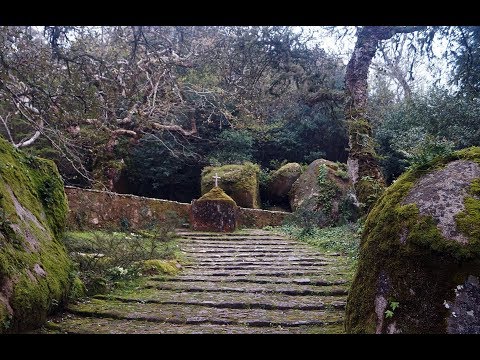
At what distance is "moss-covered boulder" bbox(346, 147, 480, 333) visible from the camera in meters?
3.08

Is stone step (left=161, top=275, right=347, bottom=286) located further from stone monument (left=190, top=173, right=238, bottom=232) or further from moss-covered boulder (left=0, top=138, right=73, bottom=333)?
stone monument (left=190, top=173, right=238, bottom=232)

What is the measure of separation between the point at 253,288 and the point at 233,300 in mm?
760

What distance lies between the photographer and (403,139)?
14719 millimetres

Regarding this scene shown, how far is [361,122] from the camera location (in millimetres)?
8734

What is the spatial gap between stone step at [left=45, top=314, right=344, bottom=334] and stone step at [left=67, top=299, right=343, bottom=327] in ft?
0.34

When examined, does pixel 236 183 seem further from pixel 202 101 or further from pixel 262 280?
pixel 262 280

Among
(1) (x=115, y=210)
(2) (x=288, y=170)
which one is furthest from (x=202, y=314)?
(2) (x=288, y=170)

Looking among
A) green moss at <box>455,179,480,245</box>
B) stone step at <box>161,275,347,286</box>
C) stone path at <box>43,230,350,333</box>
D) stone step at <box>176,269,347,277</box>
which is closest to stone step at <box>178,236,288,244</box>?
stone path at <box>43,230,350,333</box>

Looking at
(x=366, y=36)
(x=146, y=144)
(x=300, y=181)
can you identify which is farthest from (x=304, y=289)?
(x=146, y=144)

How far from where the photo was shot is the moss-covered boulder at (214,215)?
1336cm

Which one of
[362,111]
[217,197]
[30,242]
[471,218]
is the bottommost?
[30,242]
